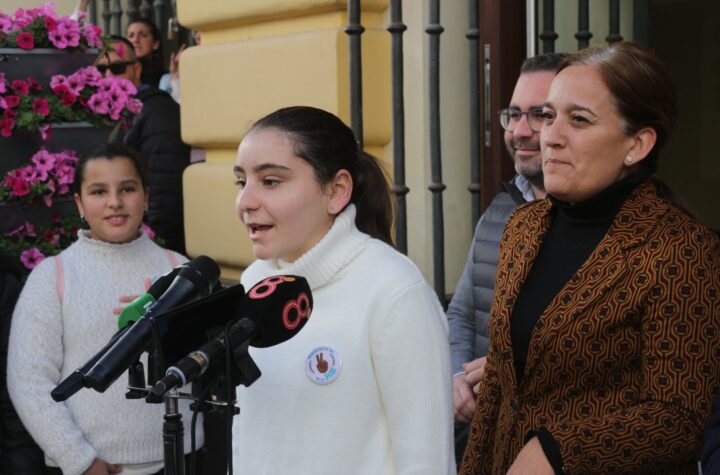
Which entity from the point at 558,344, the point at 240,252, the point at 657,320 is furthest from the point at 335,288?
the point at 240,252

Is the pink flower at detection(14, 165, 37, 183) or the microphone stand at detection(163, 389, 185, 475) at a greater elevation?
the pink flower at detection(14, 165, 37, 183)

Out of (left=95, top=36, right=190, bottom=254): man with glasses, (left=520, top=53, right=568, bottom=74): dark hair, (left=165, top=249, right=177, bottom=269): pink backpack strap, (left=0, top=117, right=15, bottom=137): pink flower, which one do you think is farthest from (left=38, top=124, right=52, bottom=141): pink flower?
(left=520, top=53, right=568, bottom=74): dark hair

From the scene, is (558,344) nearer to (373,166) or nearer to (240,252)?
(373,166)

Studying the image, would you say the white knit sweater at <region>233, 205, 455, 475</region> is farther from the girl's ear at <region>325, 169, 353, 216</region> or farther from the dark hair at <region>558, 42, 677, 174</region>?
the dark hair at <region>558, 42, 677, 174</region>

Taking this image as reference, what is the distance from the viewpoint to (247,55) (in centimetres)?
567

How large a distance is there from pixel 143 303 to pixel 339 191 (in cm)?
59

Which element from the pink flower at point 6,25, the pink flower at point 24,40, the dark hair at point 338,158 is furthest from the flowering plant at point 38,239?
the dark hair at point 338,158

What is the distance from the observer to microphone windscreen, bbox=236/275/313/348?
220cm

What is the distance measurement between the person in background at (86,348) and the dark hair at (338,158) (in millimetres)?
1311

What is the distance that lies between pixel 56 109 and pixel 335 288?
2390 mm

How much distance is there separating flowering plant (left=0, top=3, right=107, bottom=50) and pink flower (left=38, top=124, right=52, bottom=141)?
1.09 feet

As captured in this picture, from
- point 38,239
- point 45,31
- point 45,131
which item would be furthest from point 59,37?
point 38,239

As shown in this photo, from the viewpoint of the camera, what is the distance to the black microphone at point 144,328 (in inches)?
79.7

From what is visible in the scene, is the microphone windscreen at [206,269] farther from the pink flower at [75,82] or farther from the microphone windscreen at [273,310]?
the pink flower at [75,82]
